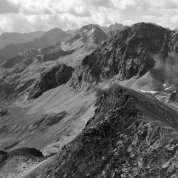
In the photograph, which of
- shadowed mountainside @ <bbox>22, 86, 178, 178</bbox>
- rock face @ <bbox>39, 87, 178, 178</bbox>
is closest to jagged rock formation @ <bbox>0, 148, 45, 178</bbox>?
shadowed mountainside @ <bbox>22, 86, 178, 178</bbox>

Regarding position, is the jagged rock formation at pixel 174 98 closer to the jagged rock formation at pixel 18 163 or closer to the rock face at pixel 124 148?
the jagged rock formation at pixel 18 163

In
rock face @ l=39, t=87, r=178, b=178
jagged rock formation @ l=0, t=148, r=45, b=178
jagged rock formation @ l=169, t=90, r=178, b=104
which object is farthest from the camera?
jagged rock formation @ l=169, t=90, r=178, b=104

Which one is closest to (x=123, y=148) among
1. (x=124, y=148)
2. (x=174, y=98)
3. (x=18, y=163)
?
(x=124, y=148)

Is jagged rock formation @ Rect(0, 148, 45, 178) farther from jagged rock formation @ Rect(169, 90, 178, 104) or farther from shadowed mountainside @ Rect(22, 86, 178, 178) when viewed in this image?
jagged rock formation @ Rect(169, 90, 178, 104)

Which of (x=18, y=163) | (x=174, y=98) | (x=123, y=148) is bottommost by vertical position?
(x=18, y=163)

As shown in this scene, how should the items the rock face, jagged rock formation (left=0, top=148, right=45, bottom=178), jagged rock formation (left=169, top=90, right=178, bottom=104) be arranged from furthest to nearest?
jagged rock formation (left=169, top=90, right=178, bottom=104), jagged rock formation (left=0, top=148, right=45, bottom=178), the rock face

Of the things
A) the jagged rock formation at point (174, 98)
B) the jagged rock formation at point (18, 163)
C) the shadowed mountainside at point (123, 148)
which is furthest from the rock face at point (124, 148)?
the jagged rock formation at point (174, 98)

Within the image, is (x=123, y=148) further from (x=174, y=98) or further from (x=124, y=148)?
(x=174, y=98)

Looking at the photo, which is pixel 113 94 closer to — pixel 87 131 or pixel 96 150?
pixel 87 131

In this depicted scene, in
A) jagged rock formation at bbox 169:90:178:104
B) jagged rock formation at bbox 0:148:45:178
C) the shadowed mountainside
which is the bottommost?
jagged rock formation at bbox 0:148:45:178
